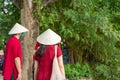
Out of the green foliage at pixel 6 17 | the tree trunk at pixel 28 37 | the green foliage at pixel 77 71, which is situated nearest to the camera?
the tree trunk at pixel 28 37

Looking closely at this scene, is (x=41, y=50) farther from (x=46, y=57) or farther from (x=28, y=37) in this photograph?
(x=28, y=37)

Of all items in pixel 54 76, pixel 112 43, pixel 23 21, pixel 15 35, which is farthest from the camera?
pixel 112 43

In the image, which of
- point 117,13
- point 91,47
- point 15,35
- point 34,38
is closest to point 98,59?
point 91,47

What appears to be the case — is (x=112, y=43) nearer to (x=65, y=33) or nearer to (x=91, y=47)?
(x=91, y=47)

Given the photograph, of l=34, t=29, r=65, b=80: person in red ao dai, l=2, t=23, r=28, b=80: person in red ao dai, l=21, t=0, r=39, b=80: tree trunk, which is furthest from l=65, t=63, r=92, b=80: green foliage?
l=34, t=29, r=65, b=80: person in red ao dai

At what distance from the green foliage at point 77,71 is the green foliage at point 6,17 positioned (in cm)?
234

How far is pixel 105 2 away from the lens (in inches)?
424

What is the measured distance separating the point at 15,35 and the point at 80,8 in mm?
4329

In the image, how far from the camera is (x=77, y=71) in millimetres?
10242

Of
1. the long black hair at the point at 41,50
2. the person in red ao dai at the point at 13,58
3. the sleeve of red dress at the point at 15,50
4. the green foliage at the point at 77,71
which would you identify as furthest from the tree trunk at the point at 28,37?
the long black hair at the point at 41,50

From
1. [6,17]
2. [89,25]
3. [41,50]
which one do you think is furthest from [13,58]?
[6,17]

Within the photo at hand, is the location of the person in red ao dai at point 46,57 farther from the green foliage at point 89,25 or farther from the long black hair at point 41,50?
the green foliage at point 89,25

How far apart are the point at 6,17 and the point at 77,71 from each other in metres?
3.01

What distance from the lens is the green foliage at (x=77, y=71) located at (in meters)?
9.97
